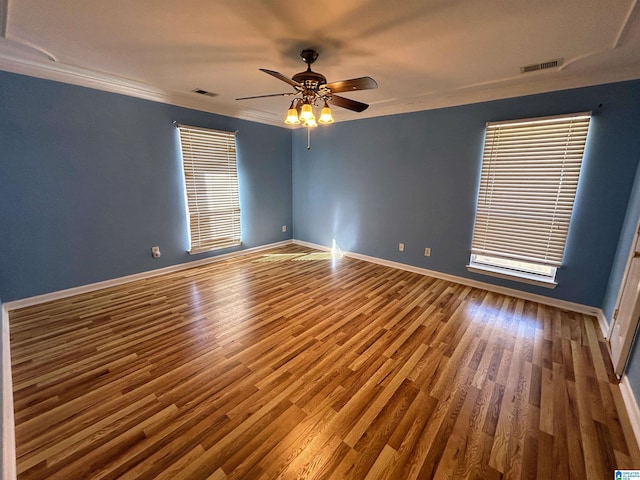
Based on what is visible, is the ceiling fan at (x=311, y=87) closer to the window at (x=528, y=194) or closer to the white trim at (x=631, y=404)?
the window at (x=528, y=194)

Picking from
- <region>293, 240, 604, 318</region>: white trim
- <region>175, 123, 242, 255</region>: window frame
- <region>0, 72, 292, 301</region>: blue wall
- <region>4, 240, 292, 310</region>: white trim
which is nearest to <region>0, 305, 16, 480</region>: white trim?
<region>4, 240, 292, 310</region>: white trim

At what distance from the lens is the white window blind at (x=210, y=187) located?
4016mm

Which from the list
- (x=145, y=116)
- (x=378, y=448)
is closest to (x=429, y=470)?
(x=378, y=448)

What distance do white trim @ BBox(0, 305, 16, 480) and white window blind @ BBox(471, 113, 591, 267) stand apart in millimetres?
4427

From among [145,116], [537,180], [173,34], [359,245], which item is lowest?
[359,245]

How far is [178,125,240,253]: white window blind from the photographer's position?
4016 millimetres

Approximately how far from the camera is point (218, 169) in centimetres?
438

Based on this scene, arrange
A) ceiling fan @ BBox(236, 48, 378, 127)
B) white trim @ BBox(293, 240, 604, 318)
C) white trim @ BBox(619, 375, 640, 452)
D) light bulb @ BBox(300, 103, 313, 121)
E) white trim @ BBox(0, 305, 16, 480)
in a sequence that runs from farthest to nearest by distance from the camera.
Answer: white trim @ BBox(293, 240, 604, 318) < light bulb @ BBox(300, 103, 313, 121) < ceiling fan @ BBox(236, 48, 378, 127) < white trim @ BBox(619, 375, 640, 452) < white trim @ BBox(0, 305, 16, 480)

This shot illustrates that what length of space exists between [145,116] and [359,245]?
3.74 meters

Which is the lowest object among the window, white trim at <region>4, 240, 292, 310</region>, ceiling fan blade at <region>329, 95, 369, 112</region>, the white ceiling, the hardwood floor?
the hardwood floor

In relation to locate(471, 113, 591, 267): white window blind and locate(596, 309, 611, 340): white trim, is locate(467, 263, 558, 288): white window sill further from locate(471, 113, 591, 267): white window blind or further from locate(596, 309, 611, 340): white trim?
locate(596, 309, 611, 340): white trim

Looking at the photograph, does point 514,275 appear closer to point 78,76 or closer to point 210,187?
point 210,187

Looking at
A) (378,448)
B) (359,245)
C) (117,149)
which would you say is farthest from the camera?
(359,245)

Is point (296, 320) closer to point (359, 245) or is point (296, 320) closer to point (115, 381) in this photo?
point (115, 381)
